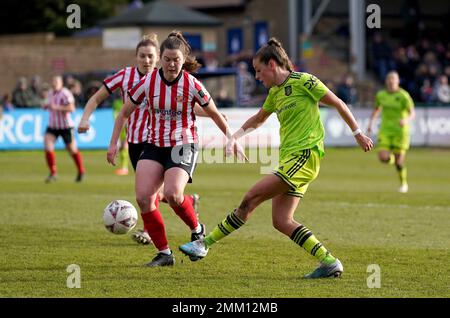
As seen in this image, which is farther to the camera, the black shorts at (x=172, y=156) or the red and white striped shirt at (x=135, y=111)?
the red and white striped shirt at (x=135, y=111)

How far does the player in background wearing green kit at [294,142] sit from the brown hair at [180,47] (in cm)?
84

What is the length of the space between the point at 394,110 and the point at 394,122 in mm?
262

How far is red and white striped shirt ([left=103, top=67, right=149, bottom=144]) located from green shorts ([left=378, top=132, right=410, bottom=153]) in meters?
9.31

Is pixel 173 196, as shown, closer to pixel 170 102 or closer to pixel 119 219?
pixel 170 102

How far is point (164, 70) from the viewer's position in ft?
30.5

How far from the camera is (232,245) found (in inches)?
429

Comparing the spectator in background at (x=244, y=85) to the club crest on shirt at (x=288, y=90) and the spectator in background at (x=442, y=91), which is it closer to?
the spectator in background at (x=442, y=91)

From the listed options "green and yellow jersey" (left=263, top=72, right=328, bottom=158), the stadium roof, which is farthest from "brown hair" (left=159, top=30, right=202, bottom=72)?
the stadium roof

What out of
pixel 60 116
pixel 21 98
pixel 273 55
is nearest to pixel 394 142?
pixel 60 116

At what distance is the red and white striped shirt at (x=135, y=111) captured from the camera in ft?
34.1

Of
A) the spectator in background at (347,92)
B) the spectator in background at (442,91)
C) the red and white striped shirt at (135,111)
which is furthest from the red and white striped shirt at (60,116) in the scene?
the spectator in background at (442,91)

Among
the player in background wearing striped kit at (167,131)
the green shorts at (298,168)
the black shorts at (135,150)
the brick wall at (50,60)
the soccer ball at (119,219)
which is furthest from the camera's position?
the brick wall at (50,60)
